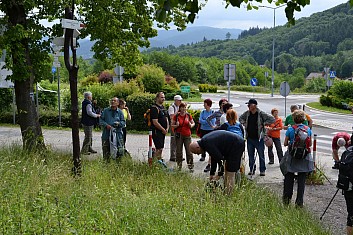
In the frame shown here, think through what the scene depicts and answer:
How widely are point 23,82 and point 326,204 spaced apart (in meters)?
7.63

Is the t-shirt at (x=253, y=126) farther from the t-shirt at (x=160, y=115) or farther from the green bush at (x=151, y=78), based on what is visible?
the green bush at (x=151, y=78)

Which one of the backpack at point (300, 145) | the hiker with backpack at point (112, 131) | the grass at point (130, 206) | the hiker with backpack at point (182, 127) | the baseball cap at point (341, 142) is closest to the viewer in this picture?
the grass at point (130, 206)

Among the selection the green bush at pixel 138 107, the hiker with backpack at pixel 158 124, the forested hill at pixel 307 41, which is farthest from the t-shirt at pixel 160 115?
the forested hill at pixel 307 41

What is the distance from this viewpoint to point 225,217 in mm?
5348

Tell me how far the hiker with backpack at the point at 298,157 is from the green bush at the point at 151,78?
1209 inches

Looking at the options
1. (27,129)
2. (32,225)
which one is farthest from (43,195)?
(27,129)

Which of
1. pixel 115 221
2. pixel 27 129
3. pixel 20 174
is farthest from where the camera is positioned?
pixel 27 129

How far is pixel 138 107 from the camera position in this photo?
19453 mm

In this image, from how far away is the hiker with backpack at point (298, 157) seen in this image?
7086mm

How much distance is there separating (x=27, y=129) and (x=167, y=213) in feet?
20.6

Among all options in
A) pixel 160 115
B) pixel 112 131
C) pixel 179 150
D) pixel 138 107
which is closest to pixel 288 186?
pixel 179 150

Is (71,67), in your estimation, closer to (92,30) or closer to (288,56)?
(92,30)

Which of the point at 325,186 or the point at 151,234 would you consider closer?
the point at 151,234

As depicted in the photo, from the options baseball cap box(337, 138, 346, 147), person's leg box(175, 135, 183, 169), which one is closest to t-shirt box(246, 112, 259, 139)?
person's leg box(175, 135, 183, 169)
